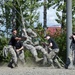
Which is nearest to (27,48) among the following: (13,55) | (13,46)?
(13,46)

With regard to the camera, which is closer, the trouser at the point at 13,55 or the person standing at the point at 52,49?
the trouser at the point at 13,55

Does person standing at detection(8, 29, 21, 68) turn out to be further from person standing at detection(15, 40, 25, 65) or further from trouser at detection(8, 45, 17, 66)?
person standing at detection(15, 40, 25, 65)

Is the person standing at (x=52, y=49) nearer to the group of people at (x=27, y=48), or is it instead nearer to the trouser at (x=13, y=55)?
the group of people at (x=27, y=48)

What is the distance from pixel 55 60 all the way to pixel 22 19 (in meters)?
5.78

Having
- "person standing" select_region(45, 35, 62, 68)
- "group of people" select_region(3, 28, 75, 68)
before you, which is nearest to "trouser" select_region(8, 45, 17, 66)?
"group of people" select_region(3, 28, 75, 68)

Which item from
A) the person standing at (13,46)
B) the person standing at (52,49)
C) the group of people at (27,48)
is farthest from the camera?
the person standing at (52,49)

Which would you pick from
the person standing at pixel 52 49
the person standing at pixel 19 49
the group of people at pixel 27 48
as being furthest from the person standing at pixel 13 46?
the person standing at pixel 52 49

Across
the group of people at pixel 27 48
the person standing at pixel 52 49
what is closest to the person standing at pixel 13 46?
the group of people at pixel 27 48

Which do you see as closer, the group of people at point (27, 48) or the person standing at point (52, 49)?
the group of people at point (27, 48)

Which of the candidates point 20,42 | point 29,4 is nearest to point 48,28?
point 29,4

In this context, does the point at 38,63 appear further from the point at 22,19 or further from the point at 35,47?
the point at 22,19

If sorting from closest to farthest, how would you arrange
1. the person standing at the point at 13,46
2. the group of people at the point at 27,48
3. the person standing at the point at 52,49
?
1. the person standing at the point at 13,46
2. the group of people at the point at 27,48
3. the person standing at the point at 52,49

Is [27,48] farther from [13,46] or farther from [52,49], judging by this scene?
[52,49]

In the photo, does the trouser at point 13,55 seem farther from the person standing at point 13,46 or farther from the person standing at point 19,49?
the person standing at point 19,49
